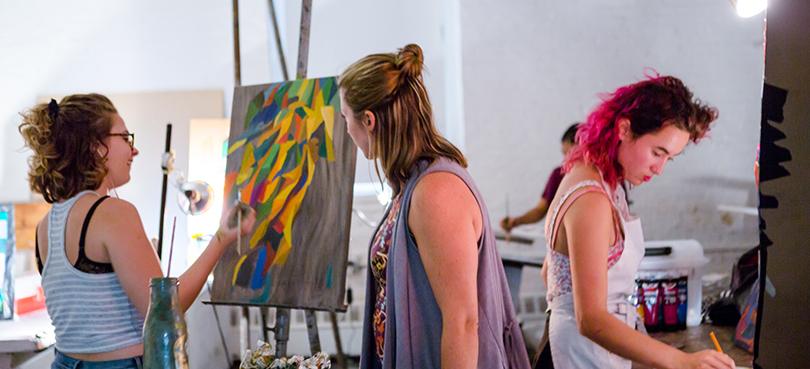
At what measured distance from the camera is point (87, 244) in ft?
4.04

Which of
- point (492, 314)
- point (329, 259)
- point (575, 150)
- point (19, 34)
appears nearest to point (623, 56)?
point (575, 150)

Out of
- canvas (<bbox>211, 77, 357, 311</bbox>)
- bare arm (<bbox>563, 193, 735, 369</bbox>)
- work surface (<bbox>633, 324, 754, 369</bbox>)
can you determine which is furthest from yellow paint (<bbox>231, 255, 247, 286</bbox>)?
work surface (<bbox>633, 324, 754, 369</bbox>)

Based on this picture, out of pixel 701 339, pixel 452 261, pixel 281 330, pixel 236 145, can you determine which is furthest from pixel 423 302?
pixel 701 339

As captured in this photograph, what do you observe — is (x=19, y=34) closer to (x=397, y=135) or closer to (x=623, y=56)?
(x=397, y=135)

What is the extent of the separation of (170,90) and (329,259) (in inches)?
103

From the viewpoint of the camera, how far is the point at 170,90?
368 centimetres

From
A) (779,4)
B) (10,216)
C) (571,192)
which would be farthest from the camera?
(10,216)

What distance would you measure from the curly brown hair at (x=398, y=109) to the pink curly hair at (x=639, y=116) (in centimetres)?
45

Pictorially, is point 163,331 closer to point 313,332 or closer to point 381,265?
point 381,265

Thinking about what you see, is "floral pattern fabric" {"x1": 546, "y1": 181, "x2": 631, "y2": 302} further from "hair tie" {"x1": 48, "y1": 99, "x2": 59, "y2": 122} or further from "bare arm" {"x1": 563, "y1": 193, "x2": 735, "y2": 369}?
"hair tie" {"x1": 48, "y1": 99, "x2": 59, "y2": 122}

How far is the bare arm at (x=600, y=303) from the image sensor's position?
3.65 feet

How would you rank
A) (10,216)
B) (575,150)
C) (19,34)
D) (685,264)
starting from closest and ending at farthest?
1. (575,150)
2. (10,216)
3. (685,264)
4. (19,34)

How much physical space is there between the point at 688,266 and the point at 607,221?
1.74 metres

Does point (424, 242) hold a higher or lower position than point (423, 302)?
higher
